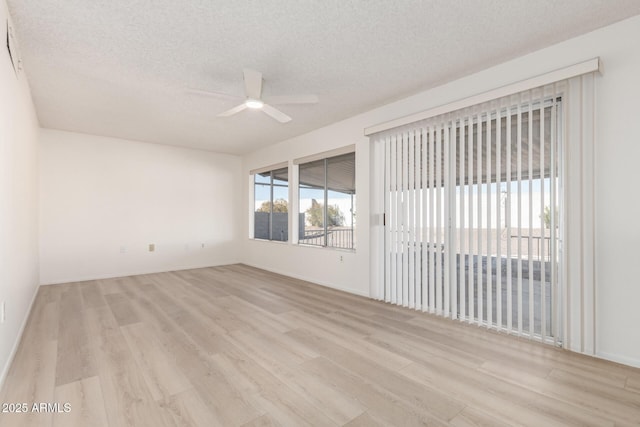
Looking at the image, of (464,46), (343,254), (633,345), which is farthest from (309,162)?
(633,345)

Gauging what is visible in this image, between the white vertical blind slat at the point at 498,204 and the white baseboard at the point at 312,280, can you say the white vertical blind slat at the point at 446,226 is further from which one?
the white baseboard at the point at 312,280

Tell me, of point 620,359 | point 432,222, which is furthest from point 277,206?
point 620,359

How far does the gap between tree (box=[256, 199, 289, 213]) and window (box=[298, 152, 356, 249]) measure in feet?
1.89

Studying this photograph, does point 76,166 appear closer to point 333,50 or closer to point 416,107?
point 333,50

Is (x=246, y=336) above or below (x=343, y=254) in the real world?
below

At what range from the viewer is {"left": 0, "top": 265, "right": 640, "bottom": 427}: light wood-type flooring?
1704mm

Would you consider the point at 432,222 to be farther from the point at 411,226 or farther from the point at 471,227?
the point at 471,227

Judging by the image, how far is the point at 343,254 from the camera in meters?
4.54

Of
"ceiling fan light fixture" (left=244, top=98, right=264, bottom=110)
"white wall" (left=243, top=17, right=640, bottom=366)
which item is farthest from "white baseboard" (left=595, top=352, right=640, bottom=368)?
"ceiling fan light fixture" (left=244, top=98, right=264, bottom=110)

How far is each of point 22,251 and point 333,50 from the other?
11.9 feet

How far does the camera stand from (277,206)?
6320mm

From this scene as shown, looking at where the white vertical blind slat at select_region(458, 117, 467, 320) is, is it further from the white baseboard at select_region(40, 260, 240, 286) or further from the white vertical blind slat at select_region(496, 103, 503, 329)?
the white baseboard at select_region(40, 260, 240, 286)

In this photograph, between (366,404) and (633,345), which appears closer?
(366,404)

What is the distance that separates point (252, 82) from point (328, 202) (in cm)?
263
